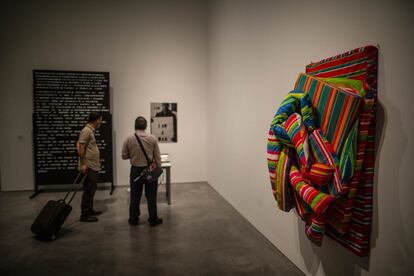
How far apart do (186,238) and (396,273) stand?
2.31 metres

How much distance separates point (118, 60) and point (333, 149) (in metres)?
5.06

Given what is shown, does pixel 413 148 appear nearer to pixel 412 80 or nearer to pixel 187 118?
pixel 412 80

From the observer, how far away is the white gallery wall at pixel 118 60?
5465mm

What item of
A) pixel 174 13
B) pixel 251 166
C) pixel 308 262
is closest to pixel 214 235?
pixel 251 166

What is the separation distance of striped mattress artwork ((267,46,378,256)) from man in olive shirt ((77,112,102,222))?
2704mm

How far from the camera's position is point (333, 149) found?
1.86m

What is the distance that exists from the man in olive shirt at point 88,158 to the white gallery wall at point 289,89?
6.71 ft

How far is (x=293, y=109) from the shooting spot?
2096 millimetres

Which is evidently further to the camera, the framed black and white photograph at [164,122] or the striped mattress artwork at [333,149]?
the framed black and white photograph at [164,122]

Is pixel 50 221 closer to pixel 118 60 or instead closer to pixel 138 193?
pixel 138 193

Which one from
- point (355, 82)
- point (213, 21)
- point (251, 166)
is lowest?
point (251, 166)

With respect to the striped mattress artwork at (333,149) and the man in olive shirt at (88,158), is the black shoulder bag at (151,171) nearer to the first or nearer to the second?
the man in olive shirt at (88,158)

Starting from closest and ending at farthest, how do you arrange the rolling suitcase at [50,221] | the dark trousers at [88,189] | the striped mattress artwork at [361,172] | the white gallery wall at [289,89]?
the white gallery wall at [289,89]
the striped mattress artwork at [361,172]
the rolling suitcase at [50,221]
the dark trousers at [88,189]

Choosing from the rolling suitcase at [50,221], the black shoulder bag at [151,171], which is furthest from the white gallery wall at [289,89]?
the rolling suitcase at [50,221]
